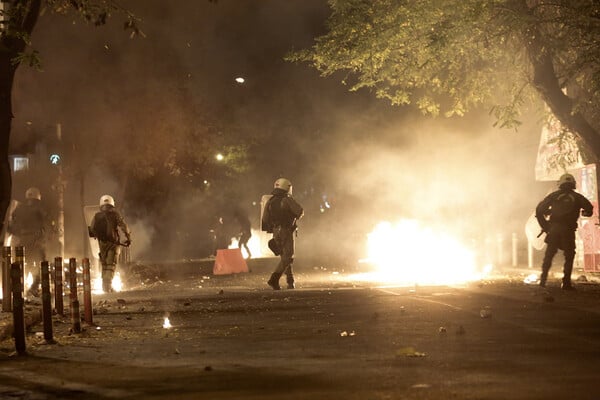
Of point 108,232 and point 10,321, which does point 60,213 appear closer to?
point 108,232

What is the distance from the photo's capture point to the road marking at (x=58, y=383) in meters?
8.36

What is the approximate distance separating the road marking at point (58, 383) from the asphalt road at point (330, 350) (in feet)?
0.04

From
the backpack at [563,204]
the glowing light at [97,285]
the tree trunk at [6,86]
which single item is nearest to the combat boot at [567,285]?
the backpack at [563,204]

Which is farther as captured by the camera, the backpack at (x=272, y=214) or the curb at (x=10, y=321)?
the backpack at (x=272, y=214)

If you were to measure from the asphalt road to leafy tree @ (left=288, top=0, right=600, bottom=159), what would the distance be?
5.86 metres

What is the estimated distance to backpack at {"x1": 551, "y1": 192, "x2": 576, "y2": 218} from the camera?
61.9ft

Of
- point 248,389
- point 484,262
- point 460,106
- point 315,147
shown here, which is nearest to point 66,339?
point 248,389

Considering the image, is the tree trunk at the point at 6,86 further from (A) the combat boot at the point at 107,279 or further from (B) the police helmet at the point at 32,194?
(A) the combat boot at the point at 107,279

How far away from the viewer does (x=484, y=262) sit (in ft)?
107

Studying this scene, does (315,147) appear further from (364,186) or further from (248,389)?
(248,389)

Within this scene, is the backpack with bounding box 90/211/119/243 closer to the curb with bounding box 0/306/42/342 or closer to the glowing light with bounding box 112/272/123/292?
the glowing light with bounding box 112/272/123/292

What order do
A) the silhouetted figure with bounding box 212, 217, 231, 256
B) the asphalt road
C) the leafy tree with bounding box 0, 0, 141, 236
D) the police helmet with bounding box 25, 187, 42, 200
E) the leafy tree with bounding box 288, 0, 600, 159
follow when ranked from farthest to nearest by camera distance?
the silhouetted figure with bounding box 212, 217, 231, 256 → the police helmet with bounding box 25, 187, 42, 200 → the leafy tree with bounding box 288, 0, 600, 159 → the leafy tree with bounding box 0, 0, 141, 236 → the asphalt road

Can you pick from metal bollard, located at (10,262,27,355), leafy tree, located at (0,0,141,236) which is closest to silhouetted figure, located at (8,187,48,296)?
leafy tree, located at (0,0,141,236)

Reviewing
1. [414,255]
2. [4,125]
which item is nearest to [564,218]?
[4,125]
